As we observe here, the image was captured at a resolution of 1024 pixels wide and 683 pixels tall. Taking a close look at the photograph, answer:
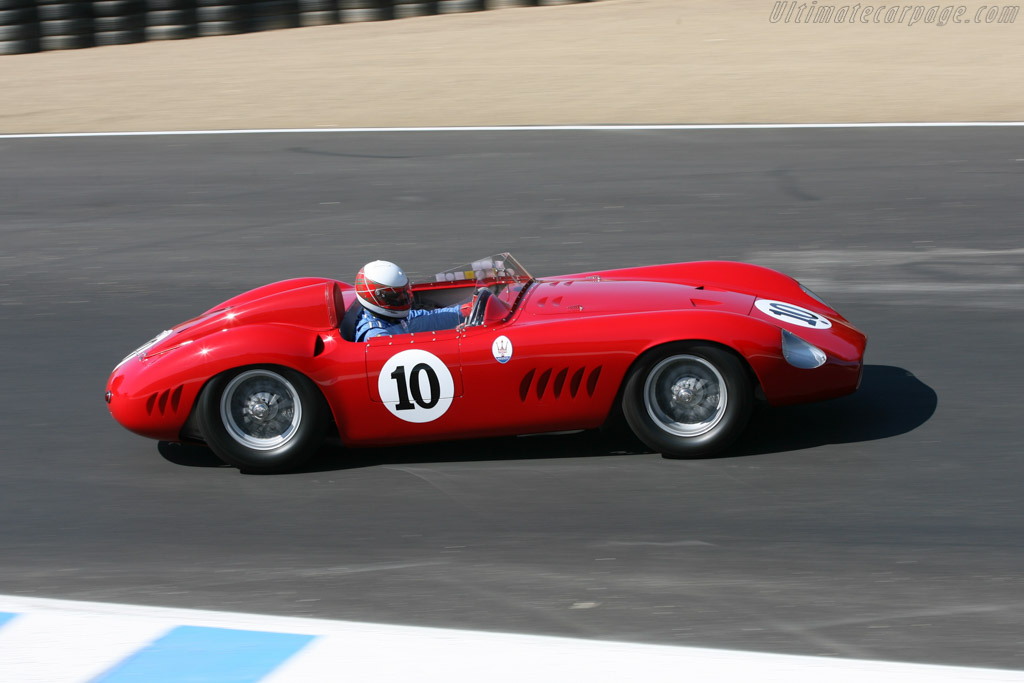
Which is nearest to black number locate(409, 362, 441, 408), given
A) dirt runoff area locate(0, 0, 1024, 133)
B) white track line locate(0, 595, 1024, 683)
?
white track line locate(0, 595, 1024, 683)

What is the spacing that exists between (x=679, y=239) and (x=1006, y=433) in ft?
13.5

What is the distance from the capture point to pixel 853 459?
568 centimetres

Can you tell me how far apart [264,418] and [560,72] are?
1172 cm

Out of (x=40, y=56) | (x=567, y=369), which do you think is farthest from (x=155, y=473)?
(x=40, y=56)

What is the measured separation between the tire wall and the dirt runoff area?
0.27 metres

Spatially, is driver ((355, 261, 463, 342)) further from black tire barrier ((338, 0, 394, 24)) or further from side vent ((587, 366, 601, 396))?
black tire barrier ((338, 0, 394, 24))

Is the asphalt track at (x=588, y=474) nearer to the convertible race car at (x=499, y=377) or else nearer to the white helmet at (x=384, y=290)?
the convertible race car at (x=499, y=377)

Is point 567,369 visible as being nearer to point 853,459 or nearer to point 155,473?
point 853,459

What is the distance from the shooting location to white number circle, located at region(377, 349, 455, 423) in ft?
18.6

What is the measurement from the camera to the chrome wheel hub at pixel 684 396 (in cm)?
566

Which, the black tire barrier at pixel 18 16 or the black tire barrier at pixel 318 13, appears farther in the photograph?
the black tire barrier at pixel 318 13

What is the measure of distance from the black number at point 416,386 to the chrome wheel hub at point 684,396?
3.08ft

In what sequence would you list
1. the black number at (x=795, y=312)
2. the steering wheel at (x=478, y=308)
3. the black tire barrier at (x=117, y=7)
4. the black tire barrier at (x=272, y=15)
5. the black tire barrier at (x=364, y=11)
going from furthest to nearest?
the black tire barrier at (x=364, y=11), the black tire barrier at (x=272, y=15), the black tire barrier at (x=117, y=7), the black number at (x=795, y=312), the steering wheel at (x=478, y=308)

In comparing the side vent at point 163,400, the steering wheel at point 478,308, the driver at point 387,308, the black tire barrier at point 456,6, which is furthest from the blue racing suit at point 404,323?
the black tire barrier at point 456,6
